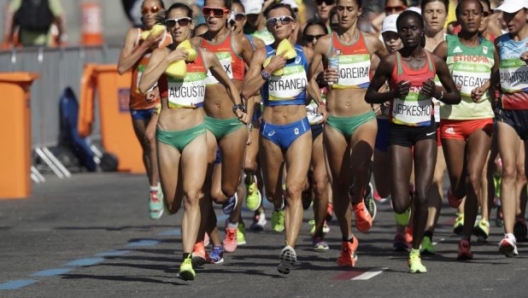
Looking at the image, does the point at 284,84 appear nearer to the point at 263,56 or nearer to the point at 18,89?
the point at 263,56

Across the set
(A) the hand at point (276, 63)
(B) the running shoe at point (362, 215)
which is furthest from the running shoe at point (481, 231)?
(A) the hand at point (276, 63)

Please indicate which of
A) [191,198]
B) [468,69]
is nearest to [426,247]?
[468,69]

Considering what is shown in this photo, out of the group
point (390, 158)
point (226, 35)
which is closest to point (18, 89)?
point (226, 35)

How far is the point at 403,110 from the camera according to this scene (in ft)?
49.8

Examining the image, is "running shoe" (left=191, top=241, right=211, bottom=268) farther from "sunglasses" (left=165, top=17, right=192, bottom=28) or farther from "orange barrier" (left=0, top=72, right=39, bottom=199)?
"orange barrier" (left=0, top=72, right=39, bottom=199)

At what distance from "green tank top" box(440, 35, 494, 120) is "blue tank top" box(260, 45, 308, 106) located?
4.72ft

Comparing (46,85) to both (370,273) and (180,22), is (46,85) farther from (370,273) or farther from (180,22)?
(370,273)

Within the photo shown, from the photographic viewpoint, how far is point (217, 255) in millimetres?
16250

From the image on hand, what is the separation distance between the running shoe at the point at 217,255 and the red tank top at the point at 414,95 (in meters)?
2.16

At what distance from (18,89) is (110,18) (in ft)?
62.7

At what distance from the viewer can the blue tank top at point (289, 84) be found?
1560 centimetres

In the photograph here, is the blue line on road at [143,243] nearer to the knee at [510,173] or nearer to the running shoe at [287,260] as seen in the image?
the running shoe at [287,260]

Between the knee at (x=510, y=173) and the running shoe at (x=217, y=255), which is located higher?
the knee at (x=510, y=173)

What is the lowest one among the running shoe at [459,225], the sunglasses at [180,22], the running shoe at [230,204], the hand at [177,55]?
the running shoe at [459,225]
